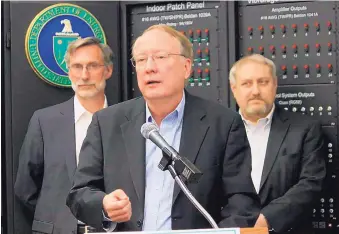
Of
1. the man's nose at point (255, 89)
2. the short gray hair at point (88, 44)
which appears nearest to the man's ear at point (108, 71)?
the short gray hair at point (88, 44)

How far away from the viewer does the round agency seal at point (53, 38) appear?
442 cm

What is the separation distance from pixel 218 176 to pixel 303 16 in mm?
1883

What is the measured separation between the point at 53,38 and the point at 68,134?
620 millimetres

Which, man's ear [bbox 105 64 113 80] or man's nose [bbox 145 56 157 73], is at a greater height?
man's ear [bbox 105 64 113 80]

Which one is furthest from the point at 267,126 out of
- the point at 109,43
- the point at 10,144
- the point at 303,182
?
the point at 10,144

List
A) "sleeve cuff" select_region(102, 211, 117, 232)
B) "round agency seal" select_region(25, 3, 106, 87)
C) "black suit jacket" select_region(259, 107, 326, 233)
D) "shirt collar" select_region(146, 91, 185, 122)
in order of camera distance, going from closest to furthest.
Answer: "sleeve cuff" select_region(102, 211, 117, 232)
"shirt collar" select_region(146, 91, 185, 122)
"black suit jacket" select_region(259, 107, 326, 233)
"round agency seal" select_region(25, 3, 106, 87)

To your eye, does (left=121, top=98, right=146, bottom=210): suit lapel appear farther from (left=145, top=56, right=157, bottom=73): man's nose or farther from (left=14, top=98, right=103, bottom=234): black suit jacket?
(left=14, top=98, right=103, bottom=234): black suit jacket

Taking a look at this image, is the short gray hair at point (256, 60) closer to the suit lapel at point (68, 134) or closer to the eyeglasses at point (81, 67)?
the eyeglasses at point (81, 67)

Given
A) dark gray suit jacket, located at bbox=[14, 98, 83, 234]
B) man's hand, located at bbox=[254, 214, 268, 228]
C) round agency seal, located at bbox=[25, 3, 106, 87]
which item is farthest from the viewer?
round agency seal, located at bbox=[25, 3, 106, 87]

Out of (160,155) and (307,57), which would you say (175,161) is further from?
(307,57)

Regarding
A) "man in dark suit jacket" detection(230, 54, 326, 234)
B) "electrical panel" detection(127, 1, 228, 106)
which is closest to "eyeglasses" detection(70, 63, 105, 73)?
"electrical panel" detection(127, 1, 228, 106)

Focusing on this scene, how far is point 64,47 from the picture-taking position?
14.7 ft

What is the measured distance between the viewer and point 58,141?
4340 millimetres

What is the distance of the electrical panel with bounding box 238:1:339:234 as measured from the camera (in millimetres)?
4371
